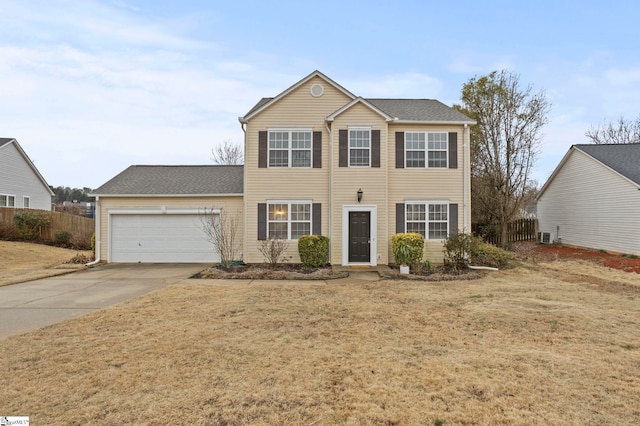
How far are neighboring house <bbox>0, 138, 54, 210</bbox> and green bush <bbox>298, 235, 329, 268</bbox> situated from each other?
953 inches

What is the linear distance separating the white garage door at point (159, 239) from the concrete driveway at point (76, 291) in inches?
31.4

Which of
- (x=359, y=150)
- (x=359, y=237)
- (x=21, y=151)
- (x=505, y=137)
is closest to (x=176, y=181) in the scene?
(x=359, y=150)

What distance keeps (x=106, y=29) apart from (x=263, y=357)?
1472cm

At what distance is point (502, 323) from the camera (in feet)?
20.7

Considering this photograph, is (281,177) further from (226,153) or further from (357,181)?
(226,153)

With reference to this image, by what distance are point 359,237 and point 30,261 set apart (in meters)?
15.1

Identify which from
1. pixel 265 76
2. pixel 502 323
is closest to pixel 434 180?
pixel 502 323

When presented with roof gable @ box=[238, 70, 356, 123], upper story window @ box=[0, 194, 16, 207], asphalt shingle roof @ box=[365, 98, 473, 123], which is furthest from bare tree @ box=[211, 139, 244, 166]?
roof gable @ box=[238, 70, 356, 123]

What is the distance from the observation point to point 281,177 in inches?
555

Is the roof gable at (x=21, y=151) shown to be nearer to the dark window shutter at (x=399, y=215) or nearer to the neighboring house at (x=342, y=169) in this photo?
the neighboring house at (x=342, y=169)

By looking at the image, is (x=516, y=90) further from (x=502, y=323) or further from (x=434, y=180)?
(x=502, y=323)

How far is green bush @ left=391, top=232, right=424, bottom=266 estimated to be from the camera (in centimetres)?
1241

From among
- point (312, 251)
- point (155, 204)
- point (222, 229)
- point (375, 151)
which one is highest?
point (375, 151)

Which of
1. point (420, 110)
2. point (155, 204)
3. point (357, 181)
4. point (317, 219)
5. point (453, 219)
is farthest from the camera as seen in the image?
point (420, 110)
